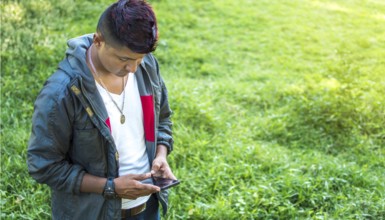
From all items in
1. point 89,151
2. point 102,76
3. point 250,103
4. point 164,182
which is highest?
point 102,76

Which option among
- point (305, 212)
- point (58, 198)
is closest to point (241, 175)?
point (305, 212)

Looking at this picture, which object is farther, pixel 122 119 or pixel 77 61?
pixel 122 119

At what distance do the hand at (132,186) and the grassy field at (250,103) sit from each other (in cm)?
141

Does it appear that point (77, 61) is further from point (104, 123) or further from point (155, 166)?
point (155, 166)

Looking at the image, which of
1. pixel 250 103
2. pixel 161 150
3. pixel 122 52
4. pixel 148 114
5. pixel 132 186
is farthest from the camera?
pixel 250 103

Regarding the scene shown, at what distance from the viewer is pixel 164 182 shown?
81.1 inches

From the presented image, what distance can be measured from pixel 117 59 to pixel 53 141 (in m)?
0.40

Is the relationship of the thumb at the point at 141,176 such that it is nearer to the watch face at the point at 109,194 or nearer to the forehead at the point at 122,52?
the watch face at the point at 109,194

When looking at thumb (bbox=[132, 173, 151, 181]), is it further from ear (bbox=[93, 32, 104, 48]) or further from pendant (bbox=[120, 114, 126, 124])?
ear (bbox=[93, 32, 104, 48])

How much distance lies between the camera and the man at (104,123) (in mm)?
1717

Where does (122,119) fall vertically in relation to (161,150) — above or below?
above

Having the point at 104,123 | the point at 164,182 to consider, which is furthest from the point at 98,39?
the point at 164,182

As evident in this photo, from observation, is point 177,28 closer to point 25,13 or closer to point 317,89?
A: point 25,13

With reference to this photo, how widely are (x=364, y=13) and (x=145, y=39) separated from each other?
22.3 ft
